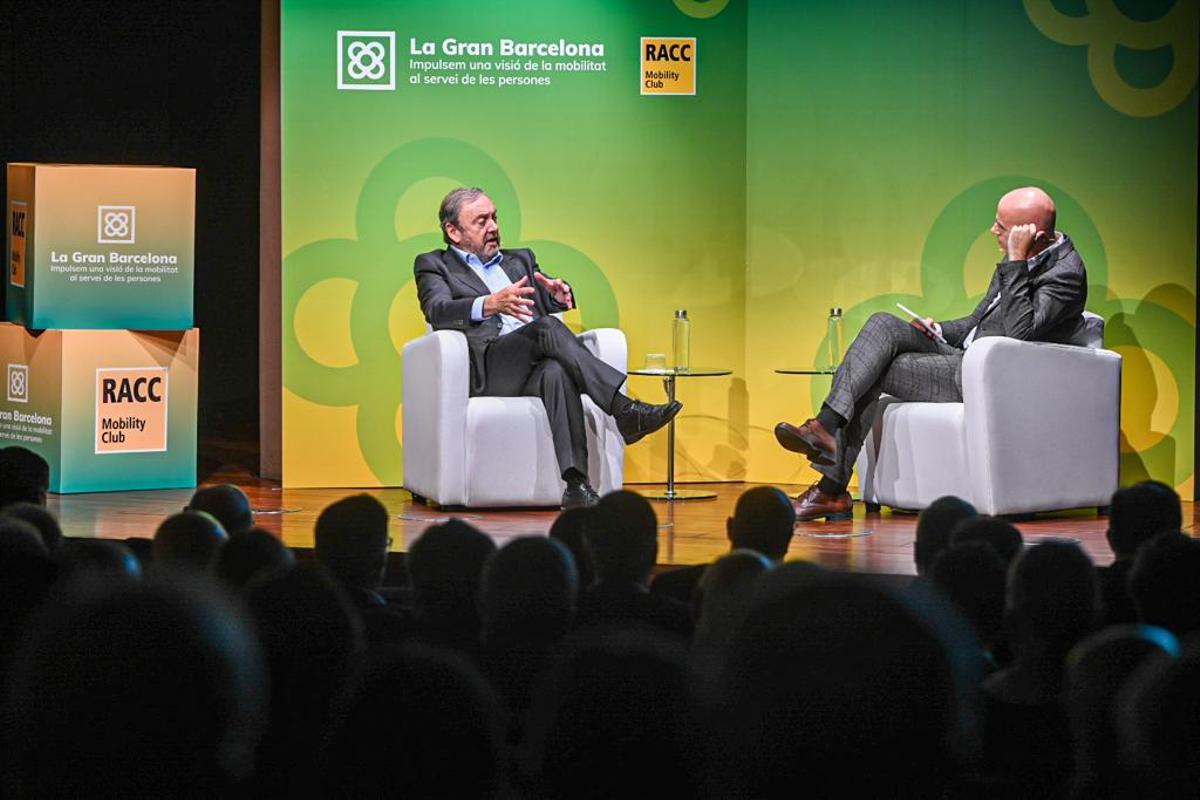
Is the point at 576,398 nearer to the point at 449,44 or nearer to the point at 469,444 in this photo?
the point at 469,444

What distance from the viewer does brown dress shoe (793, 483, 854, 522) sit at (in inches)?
187

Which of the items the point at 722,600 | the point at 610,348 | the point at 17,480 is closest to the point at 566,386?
the point at 610,348

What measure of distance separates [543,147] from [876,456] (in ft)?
6.00

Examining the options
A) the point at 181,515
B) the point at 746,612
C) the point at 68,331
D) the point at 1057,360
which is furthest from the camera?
the point at 68,331

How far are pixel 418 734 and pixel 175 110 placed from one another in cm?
756

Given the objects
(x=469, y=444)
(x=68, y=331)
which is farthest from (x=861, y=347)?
(x=68, y=331)

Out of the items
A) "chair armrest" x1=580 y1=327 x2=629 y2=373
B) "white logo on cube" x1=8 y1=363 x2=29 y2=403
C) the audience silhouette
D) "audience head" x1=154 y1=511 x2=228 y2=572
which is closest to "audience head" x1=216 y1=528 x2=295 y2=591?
"audience head" x1=154 y1=511 x2=228 y2=572

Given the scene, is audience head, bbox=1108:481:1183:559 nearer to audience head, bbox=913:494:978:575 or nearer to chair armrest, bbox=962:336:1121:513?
audience head, bbox=913:494:978:575

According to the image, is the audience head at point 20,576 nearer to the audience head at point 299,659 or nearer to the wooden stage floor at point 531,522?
the audience head at point 299,659

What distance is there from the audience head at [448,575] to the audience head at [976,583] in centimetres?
28

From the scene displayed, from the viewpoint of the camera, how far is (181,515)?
107cm

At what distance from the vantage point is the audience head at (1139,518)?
3.79 feet

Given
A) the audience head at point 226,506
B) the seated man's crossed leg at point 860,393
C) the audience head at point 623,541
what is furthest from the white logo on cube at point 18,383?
the audience head at point 623,541

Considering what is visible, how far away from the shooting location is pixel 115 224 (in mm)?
5512
